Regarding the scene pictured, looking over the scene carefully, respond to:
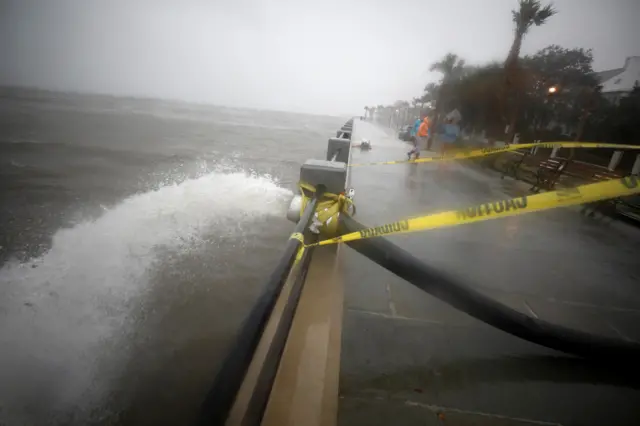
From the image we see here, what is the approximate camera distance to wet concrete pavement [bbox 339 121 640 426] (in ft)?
6.92

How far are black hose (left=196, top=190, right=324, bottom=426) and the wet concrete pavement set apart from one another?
1028 mm

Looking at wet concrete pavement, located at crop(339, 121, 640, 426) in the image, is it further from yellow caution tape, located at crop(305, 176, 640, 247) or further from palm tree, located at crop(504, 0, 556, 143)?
palm tree, located at crop(504, 0, 556, 143)

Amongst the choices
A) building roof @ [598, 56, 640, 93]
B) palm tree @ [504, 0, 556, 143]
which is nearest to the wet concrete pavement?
palm tree @ [504, 0, 556, 143]

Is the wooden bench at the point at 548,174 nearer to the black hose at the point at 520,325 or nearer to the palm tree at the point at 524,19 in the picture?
the black hose at the point at 520,325

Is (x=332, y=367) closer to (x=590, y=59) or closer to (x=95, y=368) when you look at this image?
(x=95, y=368)

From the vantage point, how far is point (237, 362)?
1.14 m

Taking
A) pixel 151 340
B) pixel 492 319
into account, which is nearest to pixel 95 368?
pixel 151 340

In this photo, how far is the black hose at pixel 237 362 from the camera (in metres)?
1.01

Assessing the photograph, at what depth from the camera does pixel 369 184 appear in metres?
7.97

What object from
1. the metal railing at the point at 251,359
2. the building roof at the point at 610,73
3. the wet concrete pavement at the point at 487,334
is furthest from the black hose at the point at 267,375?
the building roof at the point at 610,73

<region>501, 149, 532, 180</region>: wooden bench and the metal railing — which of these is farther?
<region>501, 149, 532, 180</region>: wooden bench

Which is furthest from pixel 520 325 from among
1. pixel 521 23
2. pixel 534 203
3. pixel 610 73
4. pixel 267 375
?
pixel 610 73

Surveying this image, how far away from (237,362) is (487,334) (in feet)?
8.51

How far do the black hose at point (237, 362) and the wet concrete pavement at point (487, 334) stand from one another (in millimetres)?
1028
